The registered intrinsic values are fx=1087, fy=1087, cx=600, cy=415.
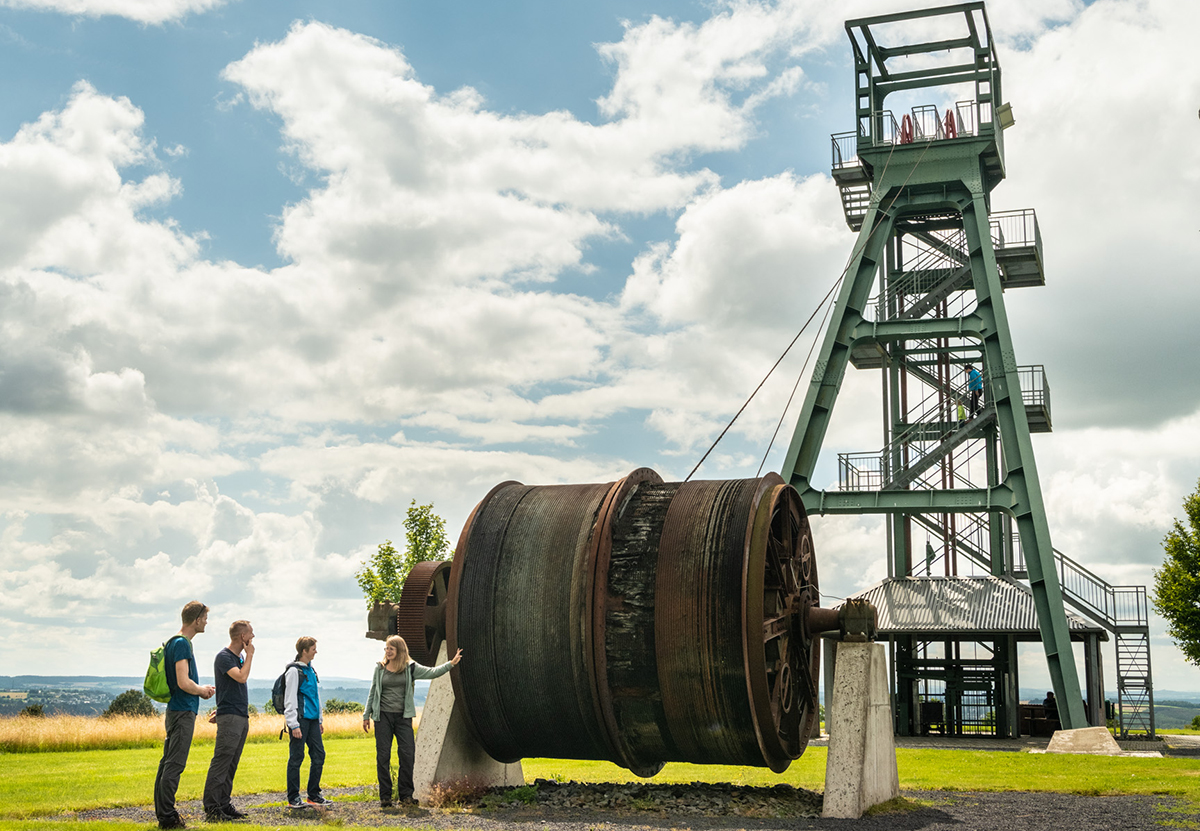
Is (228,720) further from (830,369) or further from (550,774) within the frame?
(830,369)

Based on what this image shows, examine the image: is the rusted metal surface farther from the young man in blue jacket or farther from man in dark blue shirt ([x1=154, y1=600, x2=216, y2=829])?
man in dark blue shirt ([x1=154, y1=600, x2=216, y2=829])

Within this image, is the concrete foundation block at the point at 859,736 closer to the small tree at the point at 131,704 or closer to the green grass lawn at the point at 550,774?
the green grass lawn at the point at 550,774

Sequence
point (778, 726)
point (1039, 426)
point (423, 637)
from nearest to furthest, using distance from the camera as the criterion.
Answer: point (778, 726)
point (423, 637)
point (1039, 426)

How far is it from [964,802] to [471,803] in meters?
6.00

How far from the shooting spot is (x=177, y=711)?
9.89 meters

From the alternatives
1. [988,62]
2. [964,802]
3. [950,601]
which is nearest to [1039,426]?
[950,601]

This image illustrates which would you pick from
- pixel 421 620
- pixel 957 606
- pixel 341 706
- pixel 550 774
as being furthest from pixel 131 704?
pixel 421 620

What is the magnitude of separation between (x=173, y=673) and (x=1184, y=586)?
35560mm

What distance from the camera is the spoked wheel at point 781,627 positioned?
35.8ft

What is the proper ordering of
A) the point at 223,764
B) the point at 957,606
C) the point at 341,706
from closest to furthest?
the point at 223,764
the point at 957,606
the point at 341,706

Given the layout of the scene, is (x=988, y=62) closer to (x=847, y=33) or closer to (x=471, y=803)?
(x=847, y=33)

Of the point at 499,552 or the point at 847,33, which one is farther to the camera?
the point at 847,33

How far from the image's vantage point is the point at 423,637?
1281cm

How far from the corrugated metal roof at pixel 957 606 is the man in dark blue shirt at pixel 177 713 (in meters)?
21.9
